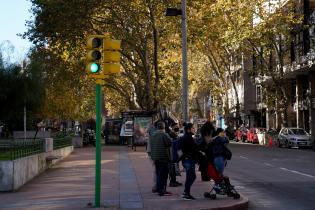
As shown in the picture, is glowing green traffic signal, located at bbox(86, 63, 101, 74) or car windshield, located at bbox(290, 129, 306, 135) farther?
car windshield, located at bbox(290, 129, 306, 135)

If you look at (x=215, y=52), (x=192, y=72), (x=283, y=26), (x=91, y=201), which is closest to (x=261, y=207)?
Answer: (x=91, y=201)

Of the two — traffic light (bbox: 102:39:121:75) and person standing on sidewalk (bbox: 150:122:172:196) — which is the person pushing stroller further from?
traffic light (bbox: 102:39:121:75)

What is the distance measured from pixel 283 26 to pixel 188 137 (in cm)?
3693

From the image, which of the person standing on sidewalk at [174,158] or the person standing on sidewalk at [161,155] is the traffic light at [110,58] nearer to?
the person standing on sidewalk at [161,155]

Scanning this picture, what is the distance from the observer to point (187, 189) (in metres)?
13.0

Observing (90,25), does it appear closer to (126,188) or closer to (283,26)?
(283,26)

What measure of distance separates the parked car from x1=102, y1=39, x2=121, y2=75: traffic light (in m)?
32.8

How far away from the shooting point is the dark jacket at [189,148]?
43.3 feet

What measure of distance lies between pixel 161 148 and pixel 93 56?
2843mm

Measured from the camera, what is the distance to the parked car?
4306cm

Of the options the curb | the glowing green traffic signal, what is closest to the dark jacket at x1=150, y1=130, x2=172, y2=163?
the curb

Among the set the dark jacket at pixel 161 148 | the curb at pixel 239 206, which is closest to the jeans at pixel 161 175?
the dark jacket at pixel 161 148

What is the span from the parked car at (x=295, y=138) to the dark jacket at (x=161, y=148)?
3104 cm

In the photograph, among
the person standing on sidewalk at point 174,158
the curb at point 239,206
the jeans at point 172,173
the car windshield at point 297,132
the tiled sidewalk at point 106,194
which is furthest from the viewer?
the car windshield at point 297,132
